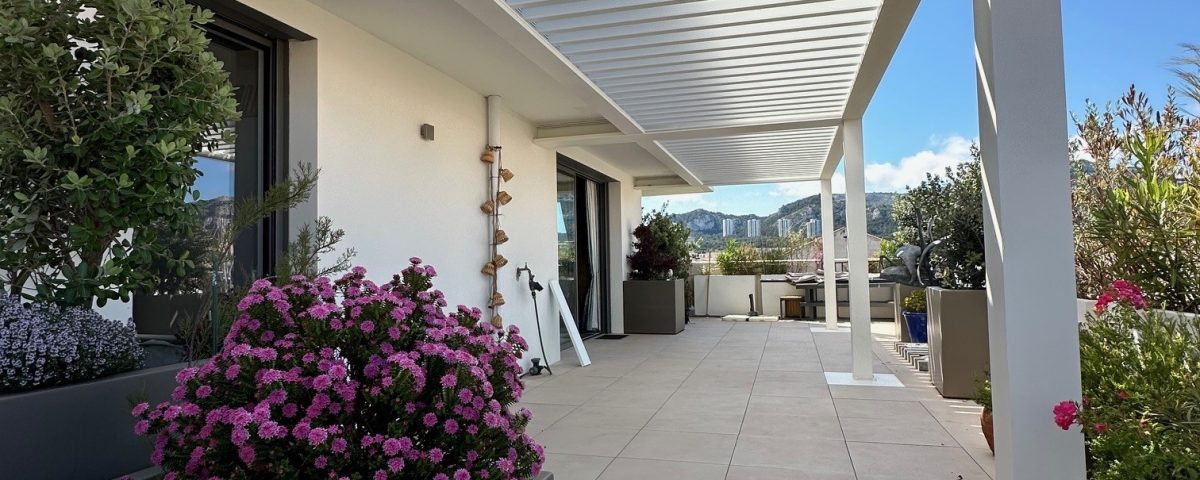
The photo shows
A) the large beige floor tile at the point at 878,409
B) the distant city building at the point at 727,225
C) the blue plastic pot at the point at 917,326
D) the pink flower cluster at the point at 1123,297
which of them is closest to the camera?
the pink flower cluster at the point at 1123,297

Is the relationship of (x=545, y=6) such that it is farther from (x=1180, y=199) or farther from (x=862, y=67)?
(x=1180, y=199)

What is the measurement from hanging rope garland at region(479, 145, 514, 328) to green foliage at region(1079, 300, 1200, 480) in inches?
158

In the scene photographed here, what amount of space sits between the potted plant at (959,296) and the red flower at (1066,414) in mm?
2874

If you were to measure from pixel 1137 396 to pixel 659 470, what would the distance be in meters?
1.90

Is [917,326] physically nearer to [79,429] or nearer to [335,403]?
[335,403]

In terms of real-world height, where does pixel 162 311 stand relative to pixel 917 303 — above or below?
above

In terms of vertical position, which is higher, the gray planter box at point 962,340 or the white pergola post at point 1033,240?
the white pergola post at point 1033,240

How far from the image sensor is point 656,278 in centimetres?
968

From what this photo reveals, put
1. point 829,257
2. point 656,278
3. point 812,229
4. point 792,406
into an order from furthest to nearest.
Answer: point 812,229, point 656,278, point 829,257, point 792,406

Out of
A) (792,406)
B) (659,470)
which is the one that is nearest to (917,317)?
(792,406)

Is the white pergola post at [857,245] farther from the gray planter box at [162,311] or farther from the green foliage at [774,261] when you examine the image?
the green foliage at [774,261]

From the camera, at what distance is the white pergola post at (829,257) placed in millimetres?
8992

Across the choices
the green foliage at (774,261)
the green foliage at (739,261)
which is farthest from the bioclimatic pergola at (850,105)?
the green foliage at (774,261)

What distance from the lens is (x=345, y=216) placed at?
3.76 metres
